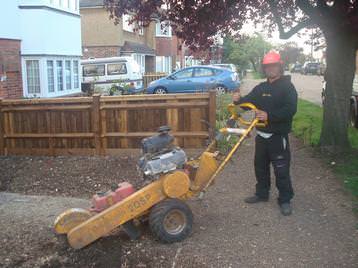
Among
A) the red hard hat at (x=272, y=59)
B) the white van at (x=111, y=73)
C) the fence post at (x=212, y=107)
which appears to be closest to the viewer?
the red hard hat at (x=272, y=59)

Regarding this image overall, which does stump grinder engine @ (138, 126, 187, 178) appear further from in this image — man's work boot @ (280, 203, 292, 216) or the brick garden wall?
the brick garden wall

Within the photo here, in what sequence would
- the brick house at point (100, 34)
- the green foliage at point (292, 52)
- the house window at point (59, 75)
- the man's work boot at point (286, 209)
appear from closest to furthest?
1. the man's work boot at point (286, 209)
2. the house window at point (59, 75)
3. the brick house at point (100, 34)
4. the green foliage at point (292, 52)

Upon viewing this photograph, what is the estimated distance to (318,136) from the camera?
10336mm

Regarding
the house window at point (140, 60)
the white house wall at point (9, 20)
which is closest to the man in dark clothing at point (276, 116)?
the white house wall at point (9, 20)

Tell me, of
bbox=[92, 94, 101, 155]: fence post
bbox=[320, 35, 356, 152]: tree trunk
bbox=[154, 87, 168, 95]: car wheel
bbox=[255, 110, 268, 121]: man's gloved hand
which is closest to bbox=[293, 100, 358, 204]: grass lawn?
bbox=[320, 35, 356, 152]: tree trunk

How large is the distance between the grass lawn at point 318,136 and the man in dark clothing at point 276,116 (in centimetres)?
135

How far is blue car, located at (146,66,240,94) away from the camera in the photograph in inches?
825

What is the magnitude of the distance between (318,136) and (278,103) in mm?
5391

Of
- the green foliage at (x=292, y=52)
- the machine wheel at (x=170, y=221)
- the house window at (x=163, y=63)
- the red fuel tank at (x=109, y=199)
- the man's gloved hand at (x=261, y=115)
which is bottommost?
the machine wheel at (x=170, y=221)

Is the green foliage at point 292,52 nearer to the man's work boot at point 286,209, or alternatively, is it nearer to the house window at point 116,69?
the house window at point 116,69

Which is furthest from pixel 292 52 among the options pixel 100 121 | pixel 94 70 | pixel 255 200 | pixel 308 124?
pixel 255 200

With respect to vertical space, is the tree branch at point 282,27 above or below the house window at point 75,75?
above

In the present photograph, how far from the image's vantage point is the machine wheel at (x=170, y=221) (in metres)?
4.54

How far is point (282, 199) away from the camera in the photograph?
5531 millimetres
